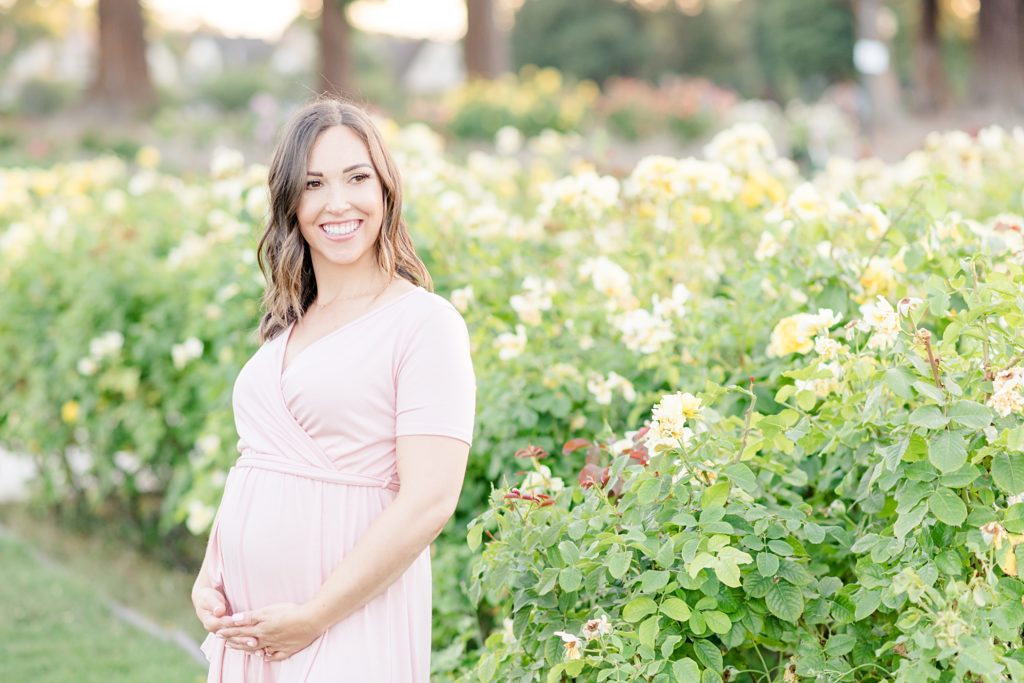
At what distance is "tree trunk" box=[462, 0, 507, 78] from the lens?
72.2 feet

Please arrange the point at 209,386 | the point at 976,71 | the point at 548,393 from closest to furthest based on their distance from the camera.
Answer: the point at 548,393 < the point at 209,386 < the point at 976,71

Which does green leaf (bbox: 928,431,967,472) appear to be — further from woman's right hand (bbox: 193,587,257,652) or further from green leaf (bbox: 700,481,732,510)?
woman's right hand (bbox: 193,587,257,652)

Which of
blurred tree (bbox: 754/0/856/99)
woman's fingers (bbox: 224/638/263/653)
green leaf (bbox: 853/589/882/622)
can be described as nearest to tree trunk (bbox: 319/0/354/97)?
woman's fingers (bbox: 224/638/263/653)

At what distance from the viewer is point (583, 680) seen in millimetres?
2152

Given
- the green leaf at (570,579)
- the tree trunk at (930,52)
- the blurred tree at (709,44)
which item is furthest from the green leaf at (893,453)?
the blurred tree at (709,44)

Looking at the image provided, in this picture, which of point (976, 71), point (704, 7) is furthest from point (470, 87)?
point (704, 7)

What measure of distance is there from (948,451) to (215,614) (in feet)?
4.37

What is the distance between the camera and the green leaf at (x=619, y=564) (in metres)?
2.08

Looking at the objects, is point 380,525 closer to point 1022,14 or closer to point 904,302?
point 904,302

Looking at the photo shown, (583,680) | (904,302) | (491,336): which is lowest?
(583,680)

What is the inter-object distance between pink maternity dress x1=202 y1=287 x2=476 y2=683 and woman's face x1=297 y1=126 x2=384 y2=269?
0.51 feet

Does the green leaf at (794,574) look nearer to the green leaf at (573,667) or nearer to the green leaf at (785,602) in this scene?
the green leaf at (785,602)

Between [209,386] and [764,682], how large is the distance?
2570 mm

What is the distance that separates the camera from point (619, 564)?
2.09 meters
